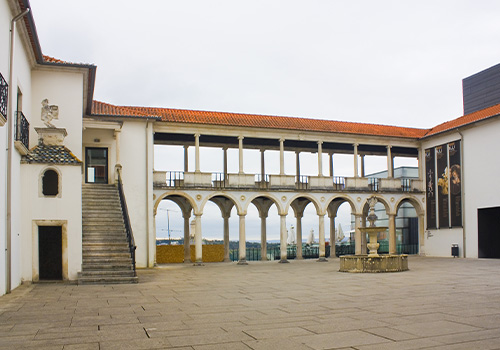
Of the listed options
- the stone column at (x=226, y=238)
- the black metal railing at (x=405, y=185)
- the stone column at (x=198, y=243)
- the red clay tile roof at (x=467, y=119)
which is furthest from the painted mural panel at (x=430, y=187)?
the stone column at (x=198, y=243)

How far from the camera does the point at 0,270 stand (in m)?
11.8

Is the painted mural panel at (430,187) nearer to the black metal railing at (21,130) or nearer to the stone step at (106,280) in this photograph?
the stone step at (106,280)

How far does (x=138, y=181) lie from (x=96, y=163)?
2.08 m

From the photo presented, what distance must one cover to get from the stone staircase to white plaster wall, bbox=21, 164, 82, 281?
24.6 inches

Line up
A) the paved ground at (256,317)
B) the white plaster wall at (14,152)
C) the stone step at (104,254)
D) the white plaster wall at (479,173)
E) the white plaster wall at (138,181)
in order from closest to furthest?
the paved ground at (256,317)
the white plaster wall at (14,152)
the stone step at (104,254)
the white plaster wall at (138,181)
the white plaster wall at (479,173)

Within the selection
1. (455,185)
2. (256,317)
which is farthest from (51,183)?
(455,185)

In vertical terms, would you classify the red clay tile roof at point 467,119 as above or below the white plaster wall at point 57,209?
above

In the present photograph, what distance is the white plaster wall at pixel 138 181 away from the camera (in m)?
24.5

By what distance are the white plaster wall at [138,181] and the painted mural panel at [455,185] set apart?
1609cm

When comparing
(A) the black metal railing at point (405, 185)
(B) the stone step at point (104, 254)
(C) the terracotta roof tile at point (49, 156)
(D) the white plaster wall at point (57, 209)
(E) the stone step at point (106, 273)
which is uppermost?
(C) the terracotta roof tile at point (49, 156)

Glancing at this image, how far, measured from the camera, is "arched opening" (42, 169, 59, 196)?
16.4 meters

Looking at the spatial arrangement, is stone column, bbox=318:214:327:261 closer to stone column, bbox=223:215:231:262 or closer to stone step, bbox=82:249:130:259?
stone column, bbox=223:215:231:262

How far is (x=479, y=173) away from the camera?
27.3 m

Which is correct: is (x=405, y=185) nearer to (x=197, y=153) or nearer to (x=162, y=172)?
(x=197, y=153)
